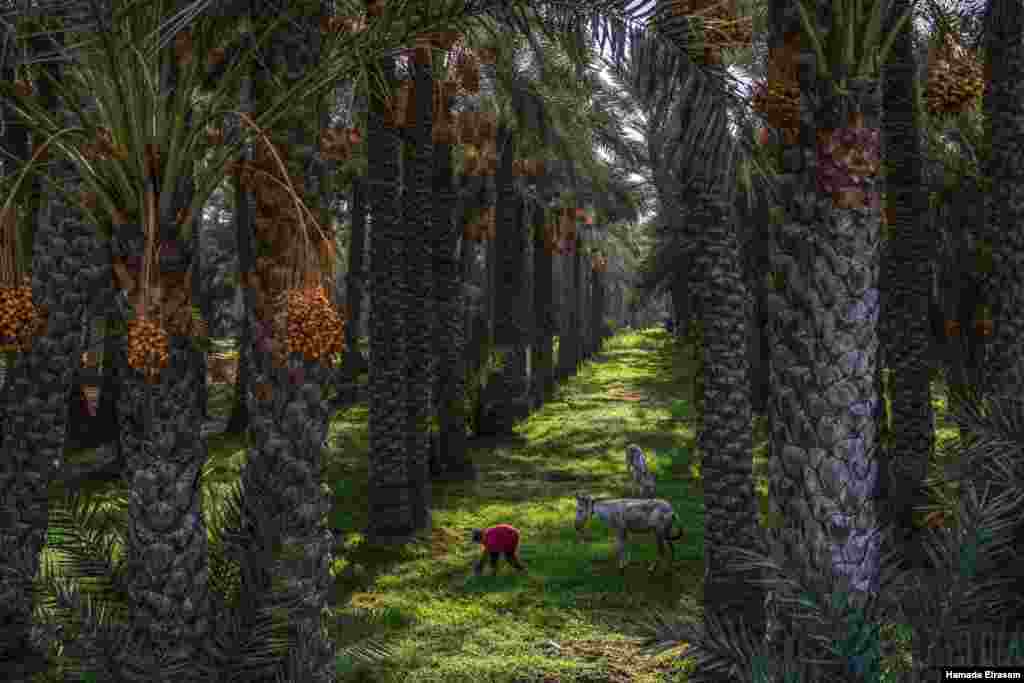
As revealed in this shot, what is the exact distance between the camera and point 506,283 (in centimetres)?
2189

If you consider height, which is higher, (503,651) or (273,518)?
(273,518)

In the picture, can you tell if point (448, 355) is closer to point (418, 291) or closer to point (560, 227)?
point (418, 291)

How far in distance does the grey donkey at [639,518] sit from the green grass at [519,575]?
1.05ft

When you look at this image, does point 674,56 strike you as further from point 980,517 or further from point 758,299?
point 758,299

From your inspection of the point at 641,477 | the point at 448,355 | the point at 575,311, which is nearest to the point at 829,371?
the point at 641,477

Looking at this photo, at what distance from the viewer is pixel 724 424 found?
28.2 feet

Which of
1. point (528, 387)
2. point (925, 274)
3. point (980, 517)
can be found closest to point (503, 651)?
point (980, 517)

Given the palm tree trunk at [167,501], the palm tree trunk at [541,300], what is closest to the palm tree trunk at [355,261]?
the palm tree trunk at [541,300]

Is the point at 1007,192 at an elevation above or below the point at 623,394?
above

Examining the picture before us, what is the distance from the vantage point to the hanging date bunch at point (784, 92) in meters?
4.51

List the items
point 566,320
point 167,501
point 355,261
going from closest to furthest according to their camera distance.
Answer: point 167,501 < point 355,261 < point 566,320

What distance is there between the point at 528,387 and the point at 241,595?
2302 cm

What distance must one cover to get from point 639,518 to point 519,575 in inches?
67.6

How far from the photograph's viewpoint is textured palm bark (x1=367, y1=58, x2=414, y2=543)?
1249cm
